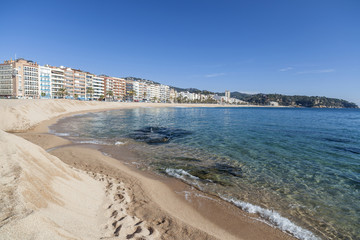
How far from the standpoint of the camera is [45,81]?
87812 millimetres

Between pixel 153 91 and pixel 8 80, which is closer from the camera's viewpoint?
pixel 8 80

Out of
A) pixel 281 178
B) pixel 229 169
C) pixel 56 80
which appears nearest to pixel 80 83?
pixel 56 80

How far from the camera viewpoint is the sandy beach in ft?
10.5

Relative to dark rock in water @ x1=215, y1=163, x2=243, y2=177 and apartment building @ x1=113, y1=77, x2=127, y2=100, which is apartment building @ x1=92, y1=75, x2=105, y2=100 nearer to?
apartment building @ x1=113, y1=77, x2=127, y2=100

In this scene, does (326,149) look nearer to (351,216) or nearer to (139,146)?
(351,216)

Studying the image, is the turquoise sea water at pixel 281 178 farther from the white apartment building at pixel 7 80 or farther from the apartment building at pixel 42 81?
the white apartment building at pixel 7 80

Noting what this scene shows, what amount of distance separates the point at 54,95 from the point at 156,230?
11078 cm

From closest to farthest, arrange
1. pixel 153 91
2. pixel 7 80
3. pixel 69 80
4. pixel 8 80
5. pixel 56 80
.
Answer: pixel 8 80 < pixel 7 80 < pixel 56 80 < pixel 69 80 < pixel 153 91

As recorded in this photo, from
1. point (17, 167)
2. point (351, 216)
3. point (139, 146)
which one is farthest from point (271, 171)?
point (17, 167)

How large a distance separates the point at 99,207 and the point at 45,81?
107m

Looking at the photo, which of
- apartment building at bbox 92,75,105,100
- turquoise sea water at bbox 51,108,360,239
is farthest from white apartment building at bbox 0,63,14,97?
turquoise sea water at bbox 51,108,360,239

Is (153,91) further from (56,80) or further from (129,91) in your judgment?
(56,80)

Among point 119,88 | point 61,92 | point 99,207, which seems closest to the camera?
point 99,207

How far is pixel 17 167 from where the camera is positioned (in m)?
4.32
